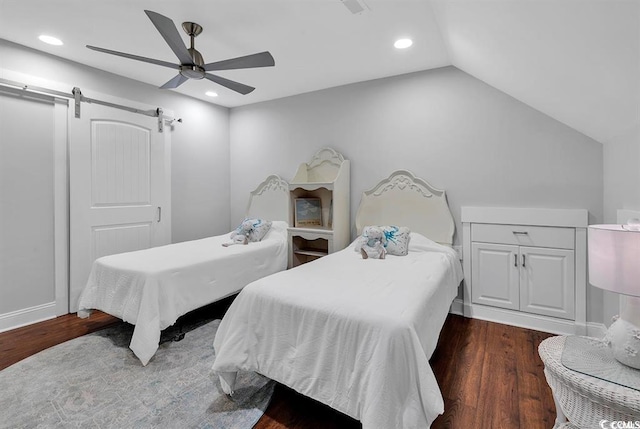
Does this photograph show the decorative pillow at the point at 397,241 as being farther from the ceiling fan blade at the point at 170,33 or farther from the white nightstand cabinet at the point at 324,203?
the ceiling fan blade at the point at 170,33

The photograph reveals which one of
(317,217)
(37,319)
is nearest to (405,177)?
(317,217)

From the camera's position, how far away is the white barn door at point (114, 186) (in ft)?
9.95

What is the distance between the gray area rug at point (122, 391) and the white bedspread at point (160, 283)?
206 mm

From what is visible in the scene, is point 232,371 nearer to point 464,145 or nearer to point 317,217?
point 317,217

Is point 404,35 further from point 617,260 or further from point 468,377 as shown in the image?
point 468,377

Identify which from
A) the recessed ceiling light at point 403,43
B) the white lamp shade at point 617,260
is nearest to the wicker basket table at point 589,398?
the white lamp shade at point 617,260

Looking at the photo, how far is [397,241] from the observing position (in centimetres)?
277

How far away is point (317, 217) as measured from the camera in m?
3.68

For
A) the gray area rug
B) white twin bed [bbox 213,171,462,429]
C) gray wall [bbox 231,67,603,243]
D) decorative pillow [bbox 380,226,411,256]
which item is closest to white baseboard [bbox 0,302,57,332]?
the gray area rug

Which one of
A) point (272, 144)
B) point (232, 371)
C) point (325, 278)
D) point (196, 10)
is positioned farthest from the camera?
point (272, 144)

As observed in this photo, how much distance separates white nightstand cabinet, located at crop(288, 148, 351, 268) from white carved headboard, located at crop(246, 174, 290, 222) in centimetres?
42

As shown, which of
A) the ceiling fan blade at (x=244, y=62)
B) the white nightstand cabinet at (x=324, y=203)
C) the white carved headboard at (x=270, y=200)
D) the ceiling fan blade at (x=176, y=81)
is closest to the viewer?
the ceiling fan blade at (x=244, y=62)

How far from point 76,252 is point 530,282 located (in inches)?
170

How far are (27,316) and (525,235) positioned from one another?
15.0ft
